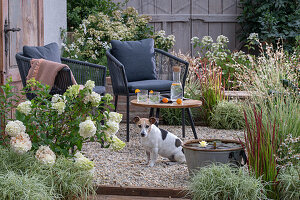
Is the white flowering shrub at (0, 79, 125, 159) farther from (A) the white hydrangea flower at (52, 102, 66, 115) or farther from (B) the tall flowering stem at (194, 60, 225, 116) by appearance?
(B) the tall flowering stem at (194, 60, 225, 116)

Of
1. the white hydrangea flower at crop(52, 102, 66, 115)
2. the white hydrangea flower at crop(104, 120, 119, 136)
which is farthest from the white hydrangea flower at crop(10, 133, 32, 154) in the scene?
the white hydrangea flower at crop(104, 120, 119, 136)

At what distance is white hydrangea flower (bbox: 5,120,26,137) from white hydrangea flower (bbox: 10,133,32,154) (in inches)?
1.0

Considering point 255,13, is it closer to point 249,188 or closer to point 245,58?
point 245,58

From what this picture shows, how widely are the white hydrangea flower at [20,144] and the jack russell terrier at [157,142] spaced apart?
38.4 inches

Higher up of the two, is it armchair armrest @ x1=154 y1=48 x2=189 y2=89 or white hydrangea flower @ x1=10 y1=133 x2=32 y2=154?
armchair armrest @ x1=154 y1=48 x2=189 y2=89

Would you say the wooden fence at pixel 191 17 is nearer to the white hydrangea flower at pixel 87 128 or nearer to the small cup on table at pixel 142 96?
the small cup on table at pixel 142 96

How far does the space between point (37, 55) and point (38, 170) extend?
5.62ft

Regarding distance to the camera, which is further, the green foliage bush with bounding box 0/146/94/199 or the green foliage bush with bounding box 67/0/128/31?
the green foliage bush with bounding box 67/0/128/31

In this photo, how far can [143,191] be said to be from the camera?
9.84 ft

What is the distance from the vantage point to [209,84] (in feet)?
18.4

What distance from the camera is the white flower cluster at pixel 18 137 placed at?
2.71 metres

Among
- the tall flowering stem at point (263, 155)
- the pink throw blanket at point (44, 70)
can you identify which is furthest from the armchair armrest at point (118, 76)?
the tall flowering stem at point (263, 155)

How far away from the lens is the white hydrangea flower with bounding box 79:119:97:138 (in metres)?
2.74

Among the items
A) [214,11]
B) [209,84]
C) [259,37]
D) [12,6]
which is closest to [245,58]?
[259,37]
